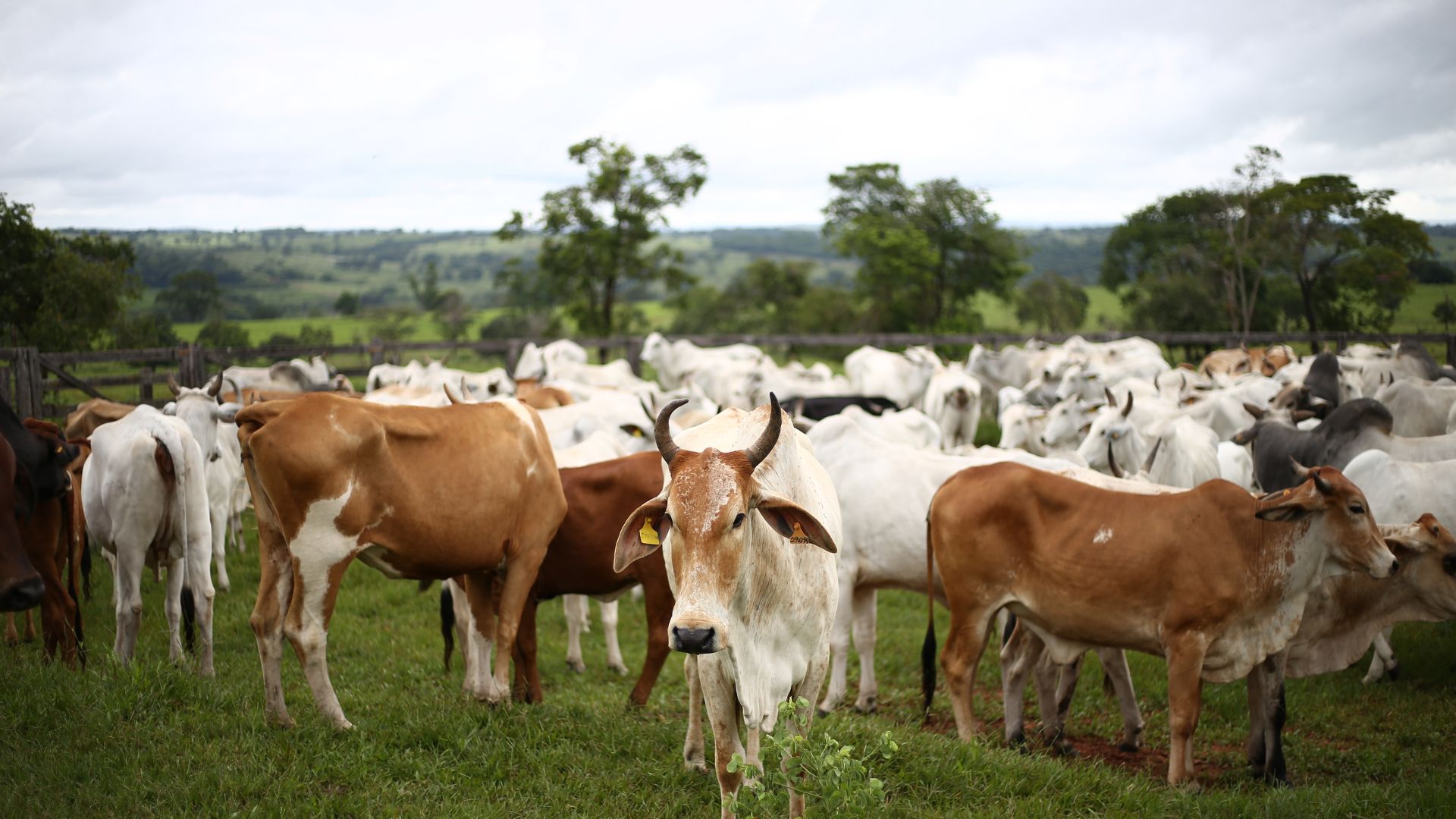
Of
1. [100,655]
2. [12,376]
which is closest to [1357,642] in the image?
[100,655]

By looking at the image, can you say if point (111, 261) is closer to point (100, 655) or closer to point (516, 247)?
point (100, 655)

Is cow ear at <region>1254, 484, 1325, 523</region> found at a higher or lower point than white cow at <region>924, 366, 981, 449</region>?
higher

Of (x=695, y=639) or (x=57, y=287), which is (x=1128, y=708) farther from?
(x=57, y=287)

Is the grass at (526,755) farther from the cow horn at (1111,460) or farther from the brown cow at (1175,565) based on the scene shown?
the cow horn at (1111,460)

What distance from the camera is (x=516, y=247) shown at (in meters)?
108

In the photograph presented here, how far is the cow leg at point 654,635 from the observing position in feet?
22.3

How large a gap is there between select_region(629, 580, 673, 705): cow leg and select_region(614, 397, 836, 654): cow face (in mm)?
2184

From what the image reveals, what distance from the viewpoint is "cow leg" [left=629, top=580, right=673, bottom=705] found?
22.3 feet

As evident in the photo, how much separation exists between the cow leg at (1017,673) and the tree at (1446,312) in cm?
2353

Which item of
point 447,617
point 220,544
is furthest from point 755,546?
point 220,544

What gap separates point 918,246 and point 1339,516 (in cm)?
3606

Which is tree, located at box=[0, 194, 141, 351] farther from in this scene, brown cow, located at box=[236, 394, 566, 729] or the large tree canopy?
the large tree canopy

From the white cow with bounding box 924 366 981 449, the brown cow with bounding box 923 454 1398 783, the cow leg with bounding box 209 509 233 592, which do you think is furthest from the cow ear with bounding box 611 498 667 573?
the white cow with bounding box 924 366 981 449

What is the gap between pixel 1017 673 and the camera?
699 cm
